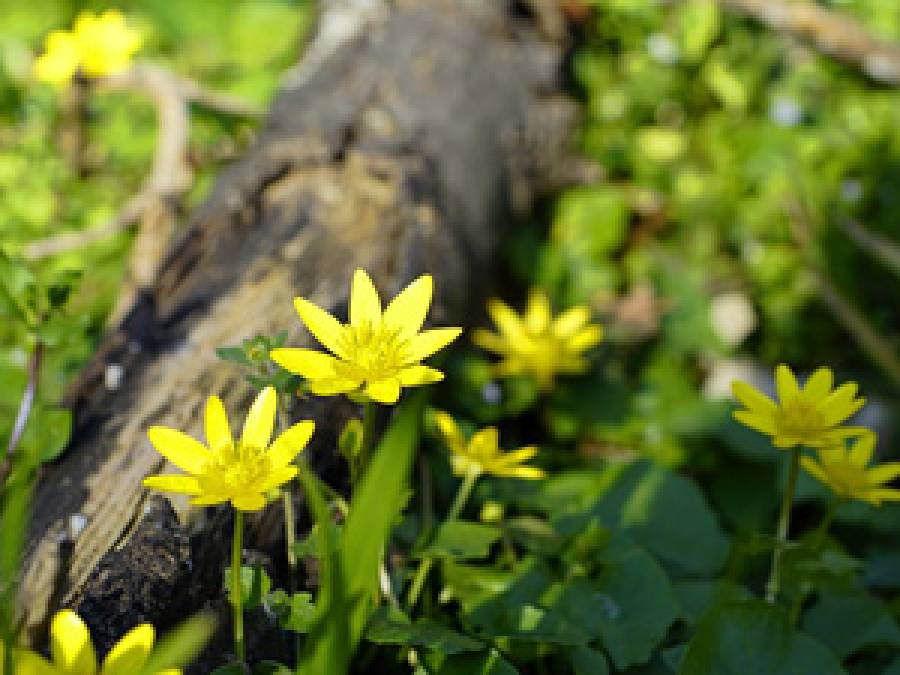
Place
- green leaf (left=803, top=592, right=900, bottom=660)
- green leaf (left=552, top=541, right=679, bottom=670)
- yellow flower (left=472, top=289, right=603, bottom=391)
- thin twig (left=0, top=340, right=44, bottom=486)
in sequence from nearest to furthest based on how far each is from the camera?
green leaf (left=552, top=541, right=679, bottom=670)
thin twig (left=0, top=340, right=44, bottom=486)
green leaf (left=803, top=592, right=900, bottom=660)
yellow flower (left=472, top=289, right=603, bottom=391)

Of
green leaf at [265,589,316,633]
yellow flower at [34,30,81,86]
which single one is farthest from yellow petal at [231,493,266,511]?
yellow flower at [34,30,81,86]

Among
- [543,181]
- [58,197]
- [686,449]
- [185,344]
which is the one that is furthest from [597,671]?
[58,197]

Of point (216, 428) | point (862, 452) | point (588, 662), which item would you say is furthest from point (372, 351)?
point (862, 452)

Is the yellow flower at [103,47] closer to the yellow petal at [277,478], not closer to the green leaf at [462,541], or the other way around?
the green leaf at [462,541]

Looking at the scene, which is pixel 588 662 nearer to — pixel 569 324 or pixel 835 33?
pixel 569 324

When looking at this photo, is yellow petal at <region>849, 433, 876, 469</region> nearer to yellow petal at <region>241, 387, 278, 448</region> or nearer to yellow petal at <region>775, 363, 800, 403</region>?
yellow petal at <region>775, 363, 800, 403</region>

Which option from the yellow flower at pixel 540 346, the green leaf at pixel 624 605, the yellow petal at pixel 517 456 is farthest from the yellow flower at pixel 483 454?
the yellow flower at pixel 540 346
